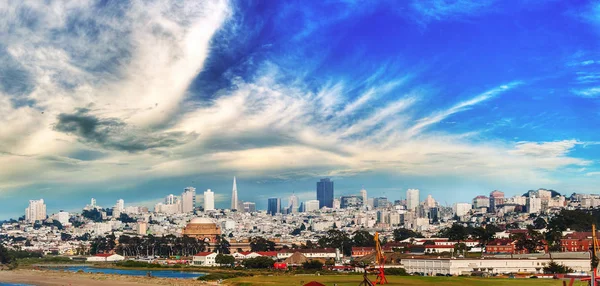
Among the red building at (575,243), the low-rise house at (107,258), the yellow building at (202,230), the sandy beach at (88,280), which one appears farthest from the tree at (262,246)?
the red building at (575,243)

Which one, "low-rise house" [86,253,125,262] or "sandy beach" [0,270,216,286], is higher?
"sandy beach" [0,270,216,286]

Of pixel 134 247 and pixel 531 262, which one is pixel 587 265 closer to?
pixel 531 262

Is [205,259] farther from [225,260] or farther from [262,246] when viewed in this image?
[262,246]

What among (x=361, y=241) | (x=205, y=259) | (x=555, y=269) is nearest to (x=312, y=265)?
(x=205, y=259)

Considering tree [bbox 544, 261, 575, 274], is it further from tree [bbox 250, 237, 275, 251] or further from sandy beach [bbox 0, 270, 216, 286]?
tree [bbox 250, 237, 275, 251]

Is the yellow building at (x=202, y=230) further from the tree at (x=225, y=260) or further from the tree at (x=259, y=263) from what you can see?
the tree at (x=259, y=263)

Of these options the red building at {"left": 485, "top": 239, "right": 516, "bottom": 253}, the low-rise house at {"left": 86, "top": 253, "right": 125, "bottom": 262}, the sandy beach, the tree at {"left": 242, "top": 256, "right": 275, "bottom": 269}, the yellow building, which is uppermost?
the yellow building

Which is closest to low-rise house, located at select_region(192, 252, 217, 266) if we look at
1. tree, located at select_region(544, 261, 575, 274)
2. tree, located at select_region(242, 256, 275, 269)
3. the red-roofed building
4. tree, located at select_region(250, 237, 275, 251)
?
tree, located at select_region(242, 256, 275, 269)

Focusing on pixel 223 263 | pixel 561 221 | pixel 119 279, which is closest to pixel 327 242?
pixel 223 263
